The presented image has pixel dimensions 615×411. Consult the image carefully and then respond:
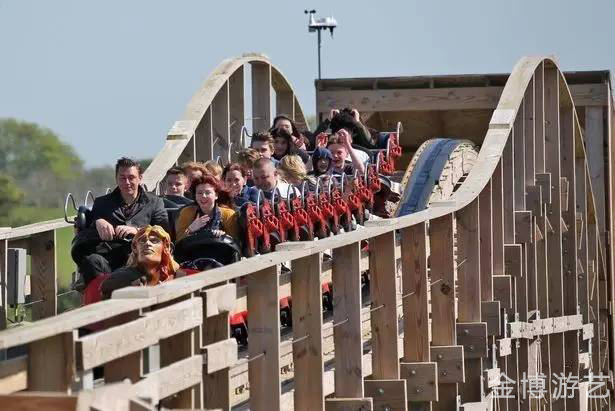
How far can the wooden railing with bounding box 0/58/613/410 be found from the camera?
5938 mm

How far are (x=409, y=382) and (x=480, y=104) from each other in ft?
27.2

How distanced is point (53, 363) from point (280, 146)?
28.5 feet

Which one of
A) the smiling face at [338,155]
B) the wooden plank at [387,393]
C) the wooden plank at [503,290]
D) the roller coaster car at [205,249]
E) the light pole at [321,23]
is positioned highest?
the light pole at [321,23]

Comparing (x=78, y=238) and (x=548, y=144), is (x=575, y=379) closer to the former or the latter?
(x=548, y=144)

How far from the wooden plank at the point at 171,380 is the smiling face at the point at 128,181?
156 inches

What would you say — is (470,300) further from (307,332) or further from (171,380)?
(171,380)

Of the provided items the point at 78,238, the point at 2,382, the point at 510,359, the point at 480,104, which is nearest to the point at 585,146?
the point at 480,104

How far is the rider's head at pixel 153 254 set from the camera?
28.8 ft

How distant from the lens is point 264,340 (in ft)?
23.9

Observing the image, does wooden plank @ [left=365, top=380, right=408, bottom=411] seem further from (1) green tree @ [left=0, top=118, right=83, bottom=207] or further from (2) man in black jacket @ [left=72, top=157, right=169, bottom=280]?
(1) green tree @ [left=0, top=118, right=83, bottom=207]

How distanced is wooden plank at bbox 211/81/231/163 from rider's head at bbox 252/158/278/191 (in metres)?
4.32

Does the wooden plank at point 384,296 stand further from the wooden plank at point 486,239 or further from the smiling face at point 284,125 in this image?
the smiling face at point 284,125

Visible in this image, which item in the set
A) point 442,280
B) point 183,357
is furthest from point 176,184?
point 183,357

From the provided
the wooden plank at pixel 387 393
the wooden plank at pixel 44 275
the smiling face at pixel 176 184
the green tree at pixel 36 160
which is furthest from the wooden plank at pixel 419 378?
the green tree at pixel 36 160
